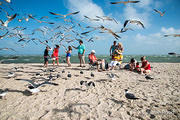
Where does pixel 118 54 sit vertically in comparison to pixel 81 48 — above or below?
below

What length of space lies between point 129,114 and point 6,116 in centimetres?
306

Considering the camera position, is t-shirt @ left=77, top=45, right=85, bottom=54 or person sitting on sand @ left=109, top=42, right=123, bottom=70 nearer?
person sitting on sand @ left=109, top=42, right=123, bottom=70

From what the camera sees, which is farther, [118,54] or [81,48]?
[81,48]

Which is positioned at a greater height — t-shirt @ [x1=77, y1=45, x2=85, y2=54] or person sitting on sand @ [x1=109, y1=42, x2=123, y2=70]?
t-shirt @ [x1=77, y1=45, x2=85, y2=54]

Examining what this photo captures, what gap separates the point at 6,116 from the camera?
8.13ft

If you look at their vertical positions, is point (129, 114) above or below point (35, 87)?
below

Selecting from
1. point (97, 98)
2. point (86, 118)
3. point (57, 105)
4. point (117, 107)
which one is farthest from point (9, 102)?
point (117, 107)

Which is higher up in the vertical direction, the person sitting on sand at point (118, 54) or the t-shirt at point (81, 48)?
the t-shirt at point (81, 48)

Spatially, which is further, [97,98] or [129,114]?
[97,98]

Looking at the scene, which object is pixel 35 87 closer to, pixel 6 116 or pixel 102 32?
pixel 6 116

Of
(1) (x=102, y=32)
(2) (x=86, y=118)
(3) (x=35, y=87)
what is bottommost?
(2) (x=86, y=118)

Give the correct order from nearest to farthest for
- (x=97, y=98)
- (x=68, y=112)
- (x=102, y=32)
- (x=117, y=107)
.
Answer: (x=102, y=32) < (x=68, y=112) < (x=117, y=107) < (x=97, y=98)

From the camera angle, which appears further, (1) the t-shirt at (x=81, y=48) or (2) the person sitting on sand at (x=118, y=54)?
(1) the t-shirt at (x=81, y=48)

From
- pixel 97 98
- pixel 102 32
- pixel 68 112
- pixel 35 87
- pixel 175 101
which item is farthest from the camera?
pixel 35 87
